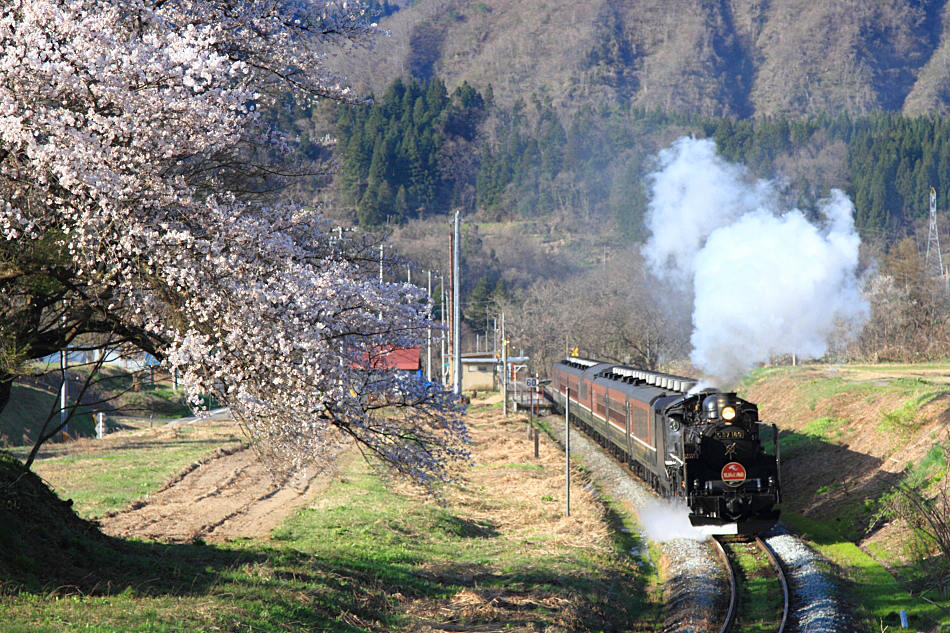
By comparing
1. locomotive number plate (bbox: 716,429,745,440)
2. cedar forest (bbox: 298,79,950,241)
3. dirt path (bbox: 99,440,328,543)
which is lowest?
dirt path (bbox: 99,440,328,543)

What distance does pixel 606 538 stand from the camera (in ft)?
60.0

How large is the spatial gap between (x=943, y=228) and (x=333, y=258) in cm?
10076

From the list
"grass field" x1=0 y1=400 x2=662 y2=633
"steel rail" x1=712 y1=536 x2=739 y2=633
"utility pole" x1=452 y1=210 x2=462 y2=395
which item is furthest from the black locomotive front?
"utility pole" x1=452 y1=210 x2=462 y2=395

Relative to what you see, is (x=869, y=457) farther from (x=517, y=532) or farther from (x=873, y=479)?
(x=517, y=532)

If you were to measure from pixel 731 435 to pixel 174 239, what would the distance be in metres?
12.2

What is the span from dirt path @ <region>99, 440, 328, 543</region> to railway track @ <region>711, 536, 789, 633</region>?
27.6 feet

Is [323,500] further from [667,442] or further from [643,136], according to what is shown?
[643,136]

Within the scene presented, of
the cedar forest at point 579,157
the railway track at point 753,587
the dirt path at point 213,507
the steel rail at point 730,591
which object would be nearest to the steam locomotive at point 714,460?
the steel rail at point 730,591

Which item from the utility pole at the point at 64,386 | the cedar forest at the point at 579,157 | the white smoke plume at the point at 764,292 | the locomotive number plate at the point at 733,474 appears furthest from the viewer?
the cedar forest at the point at 579,157

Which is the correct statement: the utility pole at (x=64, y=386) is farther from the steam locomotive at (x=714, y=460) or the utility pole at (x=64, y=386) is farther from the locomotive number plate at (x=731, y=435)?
the locomotive number plate at (x=731, y=435)

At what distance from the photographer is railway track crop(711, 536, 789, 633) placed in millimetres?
13094

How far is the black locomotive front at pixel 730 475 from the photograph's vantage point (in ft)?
56.2

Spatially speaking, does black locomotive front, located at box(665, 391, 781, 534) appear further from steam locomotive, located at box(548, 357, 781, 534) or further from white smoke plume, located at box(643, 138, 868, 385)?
white smoke plume, located at box(643, 138, 868, 385)

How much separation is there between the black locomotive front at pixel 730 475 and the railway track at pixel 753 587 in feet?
1.99
